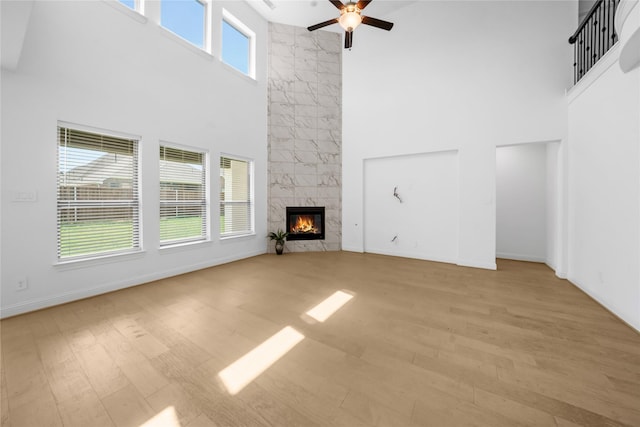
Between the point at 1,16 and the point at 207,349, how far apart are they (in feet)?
9.67

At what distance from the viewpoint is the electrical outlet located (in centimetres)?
259

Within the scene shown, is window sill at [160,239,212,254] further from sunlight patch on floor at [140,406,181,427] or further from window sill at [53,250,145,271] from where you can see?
sunlight patch on floor at [140,406,181,427]

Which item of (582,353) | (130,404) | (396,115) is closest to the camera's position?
(130,404)

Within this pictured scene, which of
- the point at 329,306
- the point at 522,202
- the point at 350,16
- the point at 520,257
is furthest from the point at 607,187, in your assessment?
the point at 350,16

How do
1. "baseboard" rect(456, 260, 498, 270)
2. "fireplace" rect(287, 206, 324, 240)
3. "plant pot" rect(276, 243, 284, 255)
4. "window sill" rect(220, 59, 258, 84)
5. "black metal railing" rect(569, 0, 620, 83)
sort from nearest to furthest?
"black metal railing" rect(569, 0, 620, 83), "baseboard" rect(456, 260, 498, 270), "window sill" rect(220, 59, 258, 84), "plant pot" rect(276, 243, 284, 255), "fireplace" rect(287, 206, 324, 240)

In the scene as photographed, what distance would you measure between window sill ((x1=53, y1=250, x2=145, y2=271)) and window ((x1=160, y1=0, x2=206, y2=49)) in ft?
11.8

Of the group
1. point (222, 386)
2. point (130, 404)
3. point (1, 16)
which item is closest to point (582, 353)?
point (222, 386)

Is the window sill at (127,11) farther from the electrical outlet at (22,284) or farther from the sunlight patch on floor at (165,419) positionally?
the sunlight patch on floor at (165,419)

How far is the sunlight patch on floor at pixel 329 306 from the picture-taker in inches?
100

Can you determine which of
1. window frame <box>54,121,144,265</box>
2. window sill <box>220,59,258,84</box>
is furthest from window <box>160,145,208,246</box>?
window sill <box>220,59,258,84</box>

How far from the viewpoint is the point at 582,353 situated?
6.26 feet

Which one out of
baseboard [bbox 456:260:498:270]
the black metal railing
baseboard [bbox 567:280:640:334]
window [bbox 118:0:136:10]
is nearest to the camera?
baseboard [bbox 567:280:640:334]

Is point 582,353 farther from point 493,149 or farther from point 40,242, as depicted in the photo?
point 40,242

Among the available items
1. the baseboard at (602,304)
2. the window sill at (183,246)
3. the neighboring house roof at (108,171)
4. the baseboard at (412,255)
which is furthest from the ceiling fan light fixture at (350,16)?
the baseboard at (602,304)
